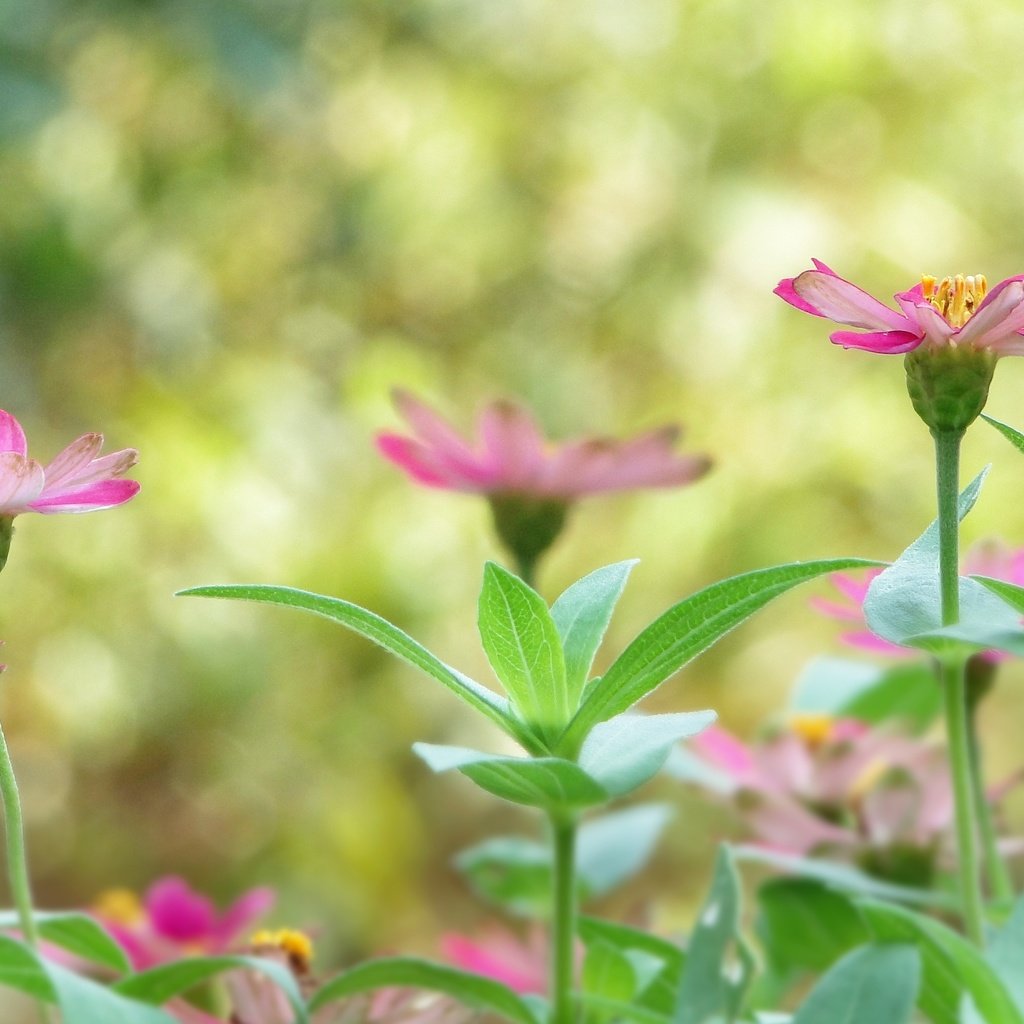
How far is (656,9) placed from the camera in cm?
173

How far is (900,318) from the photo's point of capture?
0.22m

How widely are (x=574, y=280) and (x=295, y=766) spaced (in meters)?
0.64

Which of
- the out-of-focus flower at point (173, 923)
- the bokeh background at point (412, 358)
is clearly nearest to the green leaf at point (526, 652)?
the out-of-focus flower at point (173, 923)

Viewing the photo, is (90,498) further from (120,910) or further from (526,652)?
(120,910)

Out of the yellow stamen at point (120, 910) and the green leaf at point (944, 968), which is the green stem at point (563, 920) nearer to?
the green leaf at point (944, 968)

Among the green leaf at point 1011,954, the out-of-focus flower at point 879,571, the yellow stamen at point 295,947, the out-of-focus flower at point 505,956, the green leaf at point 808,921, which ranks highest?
the out-of-focus flower at point 879,571

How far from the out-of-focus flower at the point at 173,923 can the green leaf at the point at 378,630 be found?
0.42 ft

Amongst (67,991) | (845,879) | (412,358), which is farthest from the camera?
(412,358)

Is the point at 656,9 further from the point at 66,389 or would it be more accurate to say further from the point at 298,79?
the point at 66,389

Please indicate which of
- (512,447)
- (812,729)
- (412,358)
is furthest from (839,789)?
(412,358)

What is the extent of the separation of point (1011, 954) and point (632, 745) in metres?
0.07

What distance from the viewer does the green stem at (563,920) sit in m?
0.24

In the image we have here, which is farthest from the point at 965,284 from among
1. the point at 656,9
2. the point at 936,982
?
the point at 656,9

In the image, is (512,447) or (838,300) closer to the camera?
(838,300)
